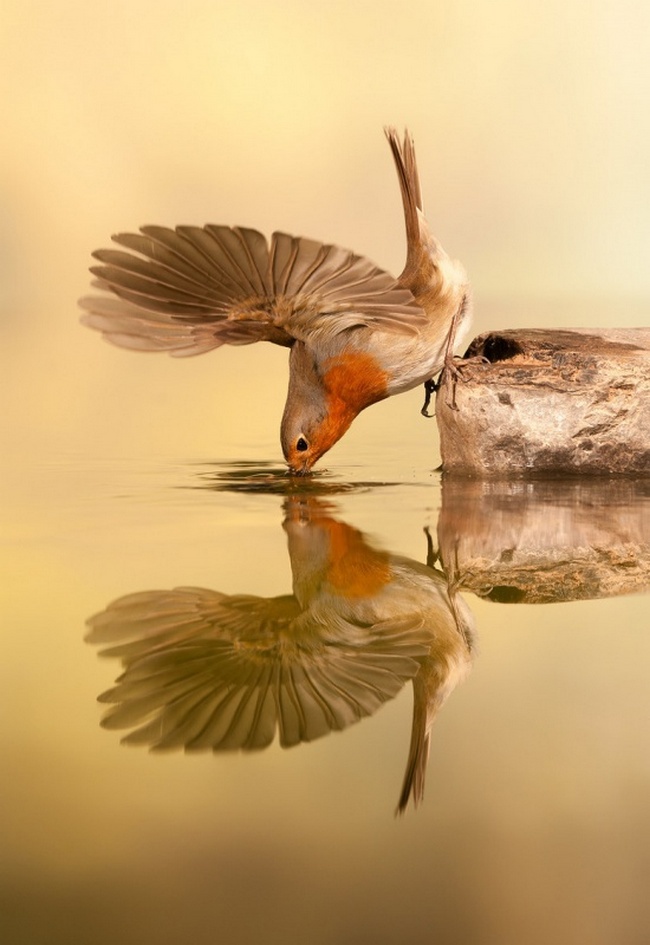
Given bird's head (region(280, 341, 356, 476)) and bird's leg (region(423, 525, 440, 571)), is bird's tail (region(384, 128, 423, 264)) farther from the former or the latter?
bird's leg (region(423, 525, 440, 571))

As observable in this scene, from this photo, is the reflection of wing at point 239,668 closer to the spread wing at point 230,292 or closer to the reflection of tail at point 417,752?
the reflection of tail at point 417,752

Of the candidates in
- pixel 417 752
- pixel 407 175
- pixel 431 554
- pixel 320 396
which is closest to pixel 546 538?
pixel 431 554

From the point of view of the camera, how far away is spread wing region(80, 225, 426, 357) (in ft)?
11.8

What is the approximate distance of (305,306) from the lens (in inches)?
159

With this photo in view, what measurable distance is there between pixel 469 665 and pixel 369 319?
6.84 feet

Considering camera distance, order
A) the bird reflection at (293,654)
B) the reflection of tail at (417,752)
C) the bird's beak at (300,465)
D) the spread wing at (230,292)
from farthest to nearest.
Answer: the bird's beak at (300,465)
the spread wing at (230,292)
the bird reflection at (293,654)
the reflection of tail at (417,752)

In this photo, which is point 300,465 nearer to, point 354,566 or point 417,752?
point 354,566

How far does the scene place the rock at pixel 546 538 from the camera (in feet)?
9.36

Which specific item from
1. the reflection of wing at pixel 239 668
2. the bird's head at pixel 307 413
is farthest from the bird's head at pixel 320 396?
the reflection of wing at pixel 239 668

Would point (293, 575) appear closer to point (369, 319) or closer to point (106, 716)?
point (106, 716)

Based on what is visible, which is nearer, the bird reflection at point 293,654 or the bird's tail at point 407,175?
the bird reflection at point 293,654

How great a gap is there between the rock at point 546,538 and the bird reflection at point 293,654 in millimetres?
153

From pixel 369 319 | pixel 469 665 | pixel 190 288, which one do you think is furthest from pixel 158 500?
pixel 469 665

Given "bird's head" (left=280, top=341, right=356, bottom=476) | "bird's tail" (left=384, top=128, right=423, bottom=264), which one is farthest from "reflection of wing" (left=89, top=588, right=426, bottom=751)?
"bird's tail" (left=384, top=128, right=423, bottom=264)
